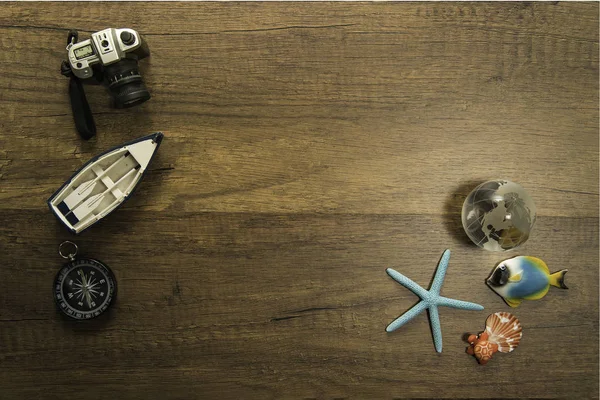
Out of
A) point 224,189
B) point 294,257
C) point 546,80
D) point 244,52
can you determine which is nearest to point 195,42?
point 244,52

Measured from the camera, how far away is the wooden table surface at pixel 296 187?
130 cm

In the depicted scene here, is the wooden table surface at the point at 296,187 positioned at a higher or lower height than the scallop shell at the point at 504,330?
higher

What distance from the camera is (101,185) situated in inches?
49.2

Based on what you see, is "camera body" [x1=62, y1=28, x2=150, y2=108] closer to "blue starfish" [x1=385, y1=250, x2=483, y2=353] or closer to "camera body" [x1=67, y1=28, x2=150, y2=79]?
"camera body" [x1=67, y1=28, x2=150, y2=79]

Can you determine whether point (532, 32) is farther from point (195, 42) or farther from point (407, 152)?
point (195, 42)

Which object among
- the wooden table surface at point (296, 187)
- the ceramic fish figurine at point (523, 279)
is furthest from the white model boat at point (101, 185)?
the ceramic fish figurine at point (523, 279)

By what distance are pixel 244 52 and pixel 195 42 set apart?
12cm

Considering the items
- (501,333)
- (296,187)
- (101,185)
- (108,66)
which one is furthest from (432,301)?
(108,66)

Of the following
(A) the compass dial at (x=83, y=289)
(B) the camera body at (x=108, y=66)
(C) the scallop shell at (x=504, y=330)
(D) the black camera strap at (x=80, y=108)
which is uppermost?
(B) the camera body at (x=108, y=66)

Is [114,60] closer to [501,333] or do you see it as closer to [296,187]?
[296,187]

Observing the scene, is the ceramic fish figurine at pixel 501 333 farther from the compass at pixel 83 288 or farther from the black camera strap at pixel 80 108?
the black camera strap at pixel 80 108

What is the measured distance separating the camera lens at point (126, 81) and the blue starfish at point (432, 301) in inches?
29.6

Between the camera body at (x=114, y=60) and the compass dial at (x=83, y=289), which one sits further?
the compass dial at (x=83, y=289)

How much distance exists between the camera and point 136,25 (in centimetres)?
129
